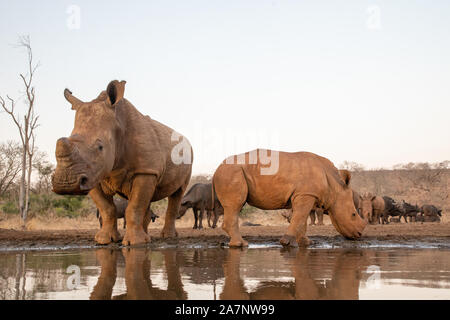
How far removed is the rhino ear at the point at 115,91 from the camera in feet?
23.9

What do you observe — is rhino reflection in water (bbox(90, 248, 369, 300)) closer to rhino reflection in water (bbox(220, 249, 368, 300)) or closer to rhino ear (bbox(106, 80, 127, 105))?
rhino reflection in water (bbox(220, 249, 368, 300))

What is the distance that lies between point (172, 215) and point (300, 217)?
3.33 m

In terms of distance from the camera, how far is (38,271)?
4.17 meters

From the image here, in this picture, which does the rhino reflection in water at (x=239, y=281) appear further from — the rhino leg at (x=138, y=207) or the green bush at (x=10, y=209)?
the green bush at (x=10, y=209)

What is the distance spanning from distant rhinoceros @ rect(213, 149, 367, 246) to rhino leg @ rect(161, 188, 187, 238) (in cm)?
229

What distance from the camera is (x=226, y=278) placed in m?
3.66

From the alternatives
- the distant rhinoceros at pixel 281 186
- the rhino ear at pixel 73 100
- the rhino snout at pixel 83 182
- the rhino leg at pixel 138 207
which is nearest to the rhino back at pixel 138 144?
the rhino leg at pixel 138 207

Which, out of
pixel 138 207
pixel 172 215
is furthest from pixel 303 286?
pixel 172 215

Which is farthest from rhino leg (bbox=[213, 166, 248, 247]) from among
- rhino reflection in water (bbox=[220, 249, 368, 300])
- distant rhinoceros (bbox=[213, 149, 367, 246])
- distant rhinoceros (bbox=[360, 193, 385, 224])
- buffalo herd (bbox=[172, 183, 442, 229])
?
distant rhinoceros (bbox=[360, 193, 385, 224])

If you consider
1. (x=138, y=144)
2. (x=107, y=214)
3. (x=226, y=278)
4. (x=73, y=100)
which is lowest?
(x=226, y=278)

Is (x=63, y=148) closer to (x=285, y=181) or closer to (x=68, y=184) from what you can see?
(x=68, y=184)
